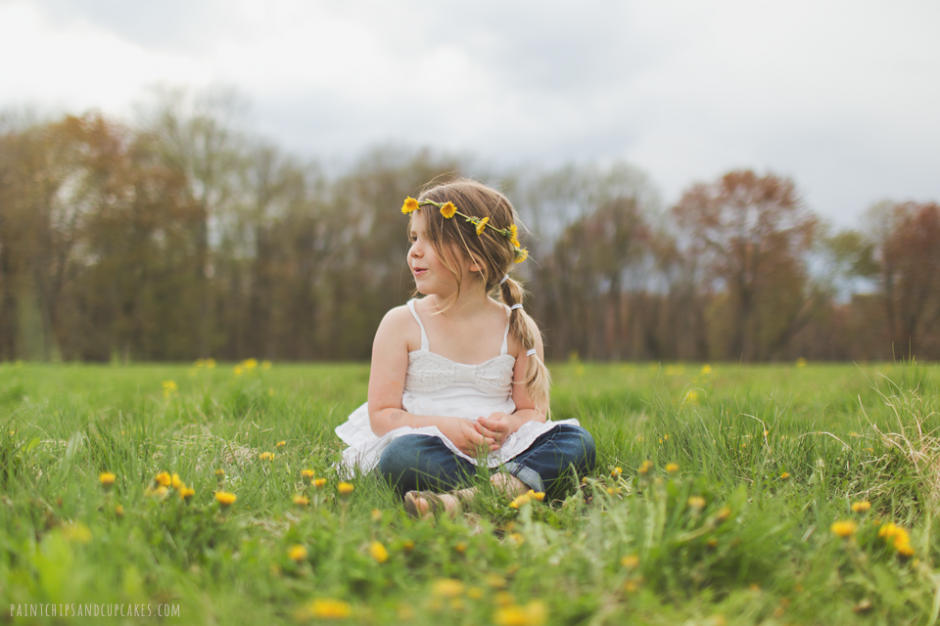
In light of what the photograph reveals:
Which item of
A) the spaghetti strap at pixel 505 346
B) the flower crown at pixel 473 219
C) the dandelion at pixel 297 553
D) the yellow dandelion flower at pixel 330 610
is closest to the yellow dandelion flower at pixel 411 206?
the flower crown at pixel 473 219

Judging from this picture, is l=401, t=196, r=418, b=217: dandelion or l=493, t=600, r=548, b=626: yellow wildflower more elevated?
l=401, t=196, r=418, b=217: dandelion

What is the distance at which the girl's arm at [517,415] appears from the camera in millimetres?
2330

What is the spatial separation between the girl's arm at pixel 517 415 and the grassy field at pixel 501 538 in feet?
1.35

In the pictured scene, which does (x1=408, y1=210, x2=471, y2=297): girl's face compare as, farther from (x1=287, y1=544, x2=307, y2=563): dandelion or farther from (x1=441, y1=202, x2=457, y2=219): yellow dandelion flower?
(x1=287, y1=544, x2=307, y2=563): dandelion

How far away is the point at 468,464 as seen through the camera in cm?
227

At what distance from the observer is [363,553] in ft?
4.55

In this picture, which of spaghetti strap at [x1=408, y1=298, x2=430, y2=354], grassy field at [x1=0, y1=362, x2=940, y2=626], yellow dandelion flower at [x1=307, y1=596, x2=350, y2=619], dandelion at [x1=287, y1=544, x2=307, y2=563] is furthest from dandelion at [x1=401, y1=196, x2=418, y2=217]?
yellow dandelion flower at [x1=307, y1=596, x2=350, y2=619]

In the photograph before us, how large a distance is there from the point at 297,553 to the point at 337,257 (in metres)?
23.3

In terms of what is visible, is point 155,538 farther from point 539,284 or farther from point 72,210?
point 539,284

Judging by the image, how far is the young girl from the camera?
230 centimetres

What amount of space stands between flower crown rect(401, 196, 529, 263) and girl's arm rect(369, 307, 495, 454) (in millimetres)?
524

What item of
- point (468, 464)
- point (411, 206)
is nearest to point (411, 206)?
point (411, 206)

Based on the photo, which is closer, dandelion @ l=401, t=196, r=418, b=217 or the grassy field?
the grassy field

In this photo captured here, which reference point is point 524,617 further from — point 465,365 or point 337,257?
point 337,257
